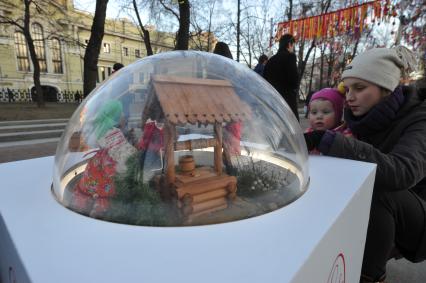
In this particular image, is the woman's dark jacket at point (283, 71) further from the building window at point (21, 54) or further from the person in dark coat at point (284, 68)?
the building window at point (21, 54)

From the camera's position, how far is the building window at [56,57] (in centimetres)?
2731

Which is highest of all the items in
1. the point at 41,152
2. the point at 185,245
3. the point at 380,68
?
the point at 380,68

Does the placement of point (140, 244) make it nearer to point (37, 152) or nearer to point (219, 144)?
point (219, 144)

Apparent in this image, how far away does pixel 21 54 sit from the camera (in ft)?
83.5

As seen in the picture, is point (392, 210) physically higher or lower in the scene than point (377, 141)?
lower

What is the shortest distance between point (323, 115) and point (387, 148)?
579 millimetres

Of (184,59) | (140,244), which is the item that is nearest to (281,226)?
(140,244)

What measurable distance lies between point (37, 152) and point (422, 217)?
498cm

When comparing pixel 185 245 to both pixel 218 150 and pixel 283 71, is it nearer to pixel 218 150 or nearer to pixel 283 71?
pixel 218 150

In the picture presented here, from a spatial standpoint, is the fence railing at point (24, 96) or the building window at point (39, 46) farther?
the building window at point (39, 46)

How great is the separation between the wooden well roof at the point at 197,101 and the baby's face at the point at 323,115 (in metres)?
1.04

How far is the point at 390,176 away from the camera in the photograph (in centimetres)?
116

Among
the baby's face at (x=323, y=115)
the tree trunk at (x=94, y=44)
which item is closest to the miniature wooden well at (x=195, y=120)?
the baby's face at (x=323, y=115)

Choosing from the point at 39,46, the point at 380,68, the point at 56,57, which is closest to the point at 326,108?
the point at 380,68
